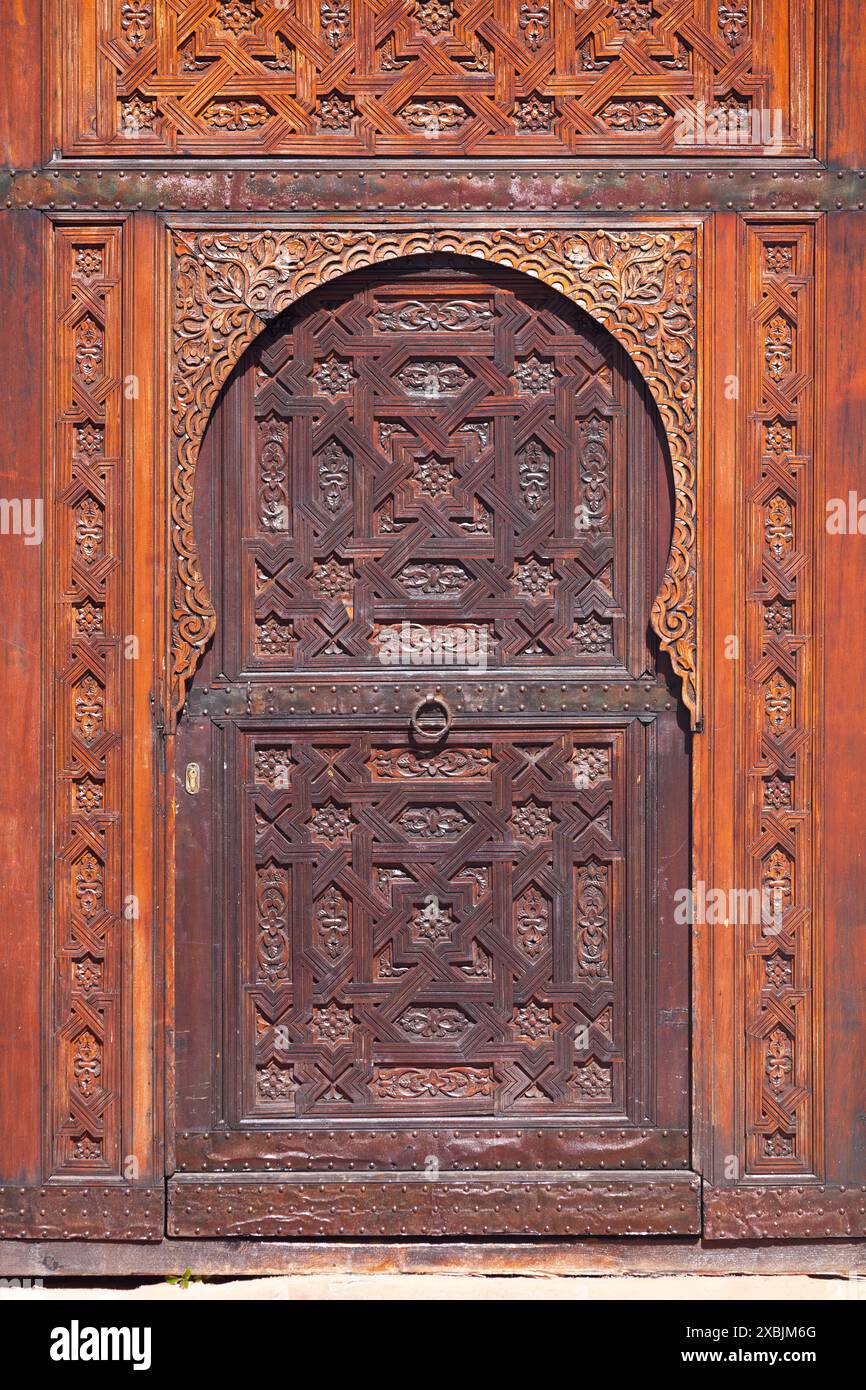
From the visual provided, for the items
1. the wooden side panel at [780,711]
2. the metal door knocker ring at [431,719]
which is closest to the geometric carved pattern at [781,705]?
the wooden side panel at [780,711]

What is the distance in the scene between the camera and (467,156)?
306cm

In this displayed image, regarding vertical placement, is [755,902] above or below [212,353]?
below

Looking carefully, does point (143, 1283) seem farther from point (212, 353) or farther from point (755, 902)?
point (212, 353)

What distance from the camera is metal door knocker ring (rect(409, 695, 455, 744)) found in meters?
3.11

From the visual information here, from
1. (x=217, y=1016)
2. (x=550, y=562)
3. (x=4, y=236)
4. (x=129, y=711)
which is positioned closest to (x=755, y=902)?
(x=550, y=562)

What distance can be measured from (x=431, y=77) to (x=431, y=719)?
1.56 meters

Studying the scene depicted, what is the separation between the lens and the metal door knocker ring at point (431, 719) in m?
3.11

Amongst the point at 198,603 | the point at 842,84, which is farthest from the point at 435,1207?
the point at 842,84

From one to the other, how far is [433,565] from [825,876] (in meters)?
1.23

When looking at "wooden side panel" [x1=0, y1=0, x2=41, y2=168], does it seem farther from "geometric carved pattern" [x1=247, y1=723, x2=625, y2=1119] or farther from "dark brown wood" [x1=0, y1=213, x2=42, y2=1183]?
"geometric carved pattern" [x1=247, y1=723, x2=625, y2=1119]

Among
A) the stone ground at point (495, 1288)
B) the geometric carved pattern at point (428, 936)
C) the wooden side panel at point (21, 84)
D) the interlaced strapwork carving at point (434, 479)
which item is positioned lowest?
the stone ground at point (495, 1288)

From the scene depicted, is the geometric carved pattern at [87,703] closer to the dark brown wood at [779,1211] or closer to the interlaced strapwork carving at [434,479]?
the interlaced strapwork carving at [434,479]

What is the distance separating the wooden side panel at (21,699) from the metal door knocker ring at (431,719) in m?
0.91

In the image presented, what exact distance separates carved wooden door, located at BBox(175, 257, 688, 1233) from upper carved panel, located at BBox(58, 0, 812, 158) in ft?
1.30
